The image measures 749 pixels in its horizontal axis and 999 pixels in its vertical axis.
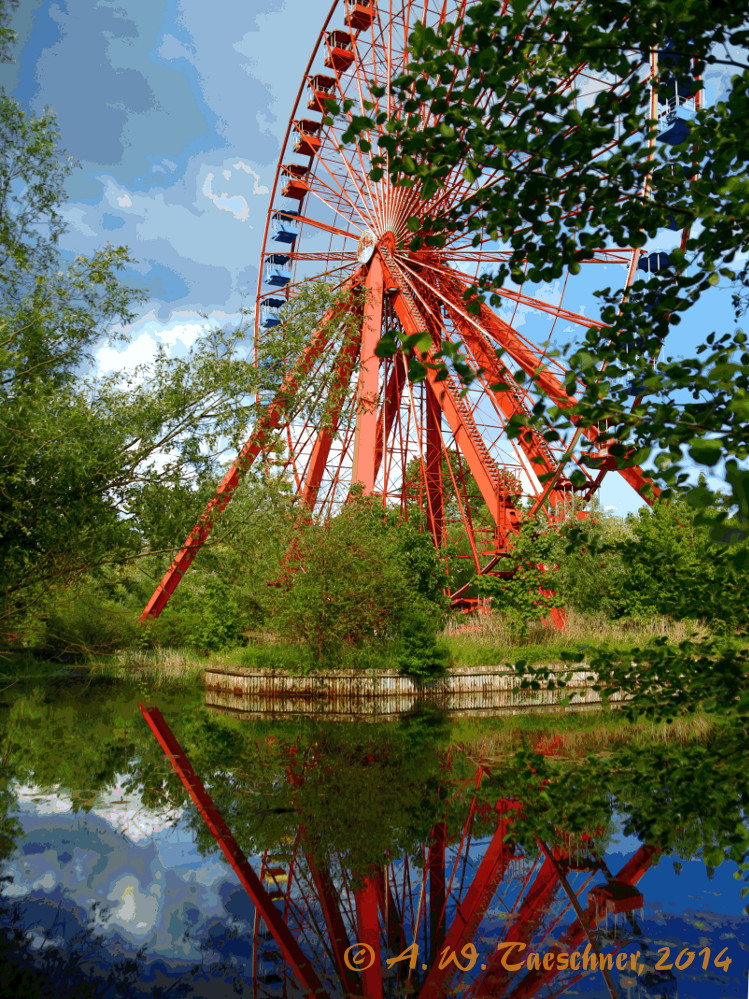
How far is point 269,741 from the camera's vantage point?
7.83 meters

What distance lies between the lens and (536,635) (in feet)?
43.5

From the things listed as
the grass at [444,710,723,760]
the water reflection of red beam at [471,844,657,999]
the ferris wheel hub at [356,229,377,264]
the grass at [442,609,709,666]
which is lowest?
the water reflection of red beam at [471,844,657,999]

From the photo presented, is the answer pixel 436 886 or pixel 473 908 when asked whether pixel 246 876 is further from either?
pixel 473 908

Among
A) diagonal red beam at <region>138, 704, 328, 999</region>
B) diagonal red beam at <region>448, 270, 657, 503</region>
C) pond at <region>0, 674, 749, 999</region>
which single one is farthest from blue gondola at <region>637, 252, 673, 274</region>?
diagonal red beam at <region>138, 704, 328, 999</region>

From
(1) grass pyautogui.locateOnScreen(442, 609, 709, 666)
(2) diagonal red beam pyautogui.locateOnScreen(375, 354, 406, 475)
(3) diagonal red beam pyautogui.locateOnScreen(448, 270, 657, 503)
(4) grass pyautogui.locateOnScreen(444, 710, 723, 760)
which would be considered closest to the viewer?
(4) grass pyautogui.locateOnScreen(444, 710, 723, 760)

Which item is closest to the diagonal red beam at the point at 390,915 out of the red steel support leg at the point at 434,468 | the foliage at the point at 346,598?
the foliage at the point at 346,598

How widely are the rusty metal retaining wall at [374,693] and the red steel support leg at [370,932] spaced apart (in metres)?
6.83

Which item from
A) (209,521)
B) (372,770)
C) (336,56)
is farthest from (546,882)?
(336,56)

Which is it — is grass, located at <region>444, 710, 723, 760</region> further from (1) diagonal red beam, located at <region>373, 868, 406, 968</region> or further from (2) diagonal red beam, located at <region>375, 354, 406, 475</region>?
(2) diagonal red beam, located at <region>375, 354, 406, 475</region>

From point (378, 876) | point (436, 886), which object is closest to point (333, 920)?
point (378, 876)

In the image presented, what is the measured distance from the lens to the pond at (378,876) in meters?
2.86

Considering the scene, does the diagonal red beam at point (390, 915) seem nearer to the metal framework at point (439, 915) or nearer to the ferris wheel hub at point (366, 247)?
the metal framework at point (439, 915)

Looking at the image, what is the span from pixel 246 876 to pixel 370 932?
3.16ft

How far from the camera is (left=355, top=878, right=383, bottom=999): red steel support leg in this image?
9.04 feet
